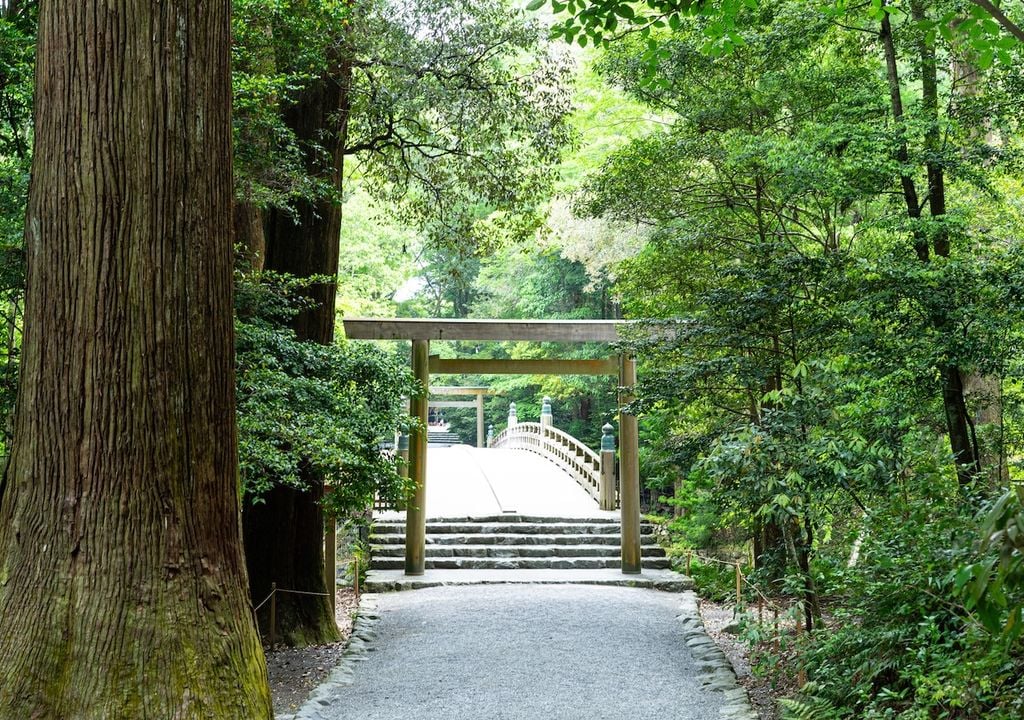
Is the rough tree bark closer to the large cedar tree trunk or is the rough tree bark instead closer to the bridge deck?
the large cedar tree trunk

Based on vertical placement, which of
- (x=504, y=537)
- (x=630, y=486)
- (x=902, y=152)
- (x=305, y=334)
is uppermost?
(x=902, y=152)

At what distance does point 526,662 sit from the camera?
7641 mm

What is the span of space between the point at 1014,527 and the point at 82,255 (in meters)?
2.98

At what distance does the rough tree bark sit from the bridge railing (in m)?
12.2

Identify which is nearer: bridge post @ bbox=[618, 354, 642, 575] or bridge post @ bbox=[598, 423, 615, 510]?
bridge post @ bbox=[618, 354, 642, 575]

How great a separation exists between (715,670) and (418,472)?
5.07 meters

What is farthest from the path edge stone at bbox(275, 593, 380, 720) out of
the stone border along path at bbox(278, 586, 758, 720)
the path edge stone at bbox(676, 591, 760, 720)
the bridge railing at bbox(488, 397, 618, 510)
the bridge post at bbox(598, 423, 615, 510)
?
the bridge railing at bbox(488, 397, 618, 510)

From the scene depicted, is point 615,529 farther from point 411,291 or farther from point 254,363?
point 411,291

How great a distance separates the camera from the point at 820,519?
20.4 feet

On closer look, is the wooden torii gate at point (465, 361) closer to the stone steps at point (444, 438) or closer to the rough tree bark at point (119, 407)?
the rough tree bark at point (119, 407)

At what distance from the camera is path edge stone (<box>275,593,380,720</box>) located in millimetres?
6164

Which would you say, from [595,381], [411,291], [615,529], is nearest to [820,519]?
[615,529]

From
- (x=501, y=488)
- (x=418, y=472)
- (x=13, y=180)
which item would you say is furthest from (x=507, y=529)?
(x=13, y=180)

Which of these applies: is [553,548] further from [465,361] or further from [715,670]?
[715,670]
